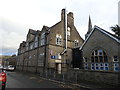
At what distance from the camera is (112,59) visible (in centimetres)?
1558

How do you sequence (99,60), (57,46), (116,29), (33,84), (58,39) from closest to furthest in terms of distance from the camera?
(33,84) → (99,60) → (57,46) → (58,39) → (116,29)

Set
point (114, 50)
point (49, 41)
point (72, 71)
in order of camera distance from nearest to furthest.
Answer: point (114, 50)
point (72, 71)
point (49, 41)

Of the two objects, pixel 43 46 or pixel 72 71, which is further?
pixel 43 46

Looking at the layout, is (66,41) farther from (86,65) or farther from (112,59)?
(112,59)

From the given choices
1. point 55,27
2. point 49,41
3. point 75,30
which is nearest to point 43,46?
point 49,41

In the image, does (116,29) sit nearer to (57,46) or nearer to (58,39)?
(58,39)

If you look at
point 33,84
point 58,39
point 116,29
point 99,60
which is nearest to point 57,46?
point 58,39

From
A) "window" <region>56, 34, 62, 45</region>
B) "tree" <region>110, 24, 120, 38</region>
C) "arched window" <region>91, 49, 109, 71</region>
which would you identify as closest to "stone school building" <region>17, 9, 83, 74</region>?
"window" <region>56, 34, 62, 45</region>

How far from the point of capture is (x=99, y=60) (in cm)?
1770

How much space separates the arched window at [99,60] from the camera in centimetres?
1675

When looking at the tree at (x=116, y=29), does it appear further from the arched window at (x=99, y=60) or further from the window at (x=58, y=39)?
the window at (x=58, y=39)

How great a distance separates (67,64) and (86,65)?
7.94 metres

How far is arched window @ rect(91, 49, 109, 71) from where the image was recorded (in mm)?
16748

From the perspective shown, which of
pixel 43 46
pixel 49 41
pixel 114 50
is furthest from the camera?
pixel 43 46
